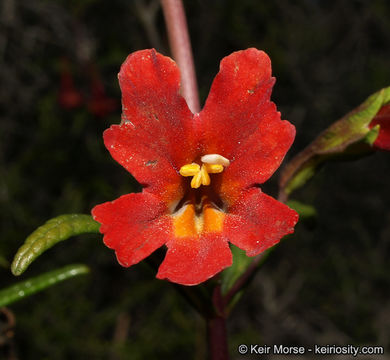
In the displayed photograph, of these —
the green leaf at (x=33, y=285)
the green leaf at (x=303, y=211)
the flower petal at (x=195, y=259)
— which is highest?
the flower petal at (x=195, y=259)

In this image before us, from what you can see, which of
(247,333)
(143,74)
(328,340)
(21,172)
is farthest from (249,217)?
(21,172)

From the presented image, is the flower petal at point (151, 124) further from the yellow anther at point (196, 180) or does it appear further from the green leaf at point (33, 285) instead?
the green leaf at point (33, 285)

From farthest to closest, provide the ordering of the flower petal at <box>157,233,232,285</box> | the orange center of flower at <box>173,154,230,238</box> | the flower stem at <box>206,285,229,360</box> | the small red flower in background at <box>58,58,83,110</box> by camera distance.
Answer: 1. the small red flower in background at <box>58,58,83,110</box>
2. the flower stem at <box>206,285,229,360</box>
3. the orange center of flower at <box>173,154,230,238</box>
4. the flower petal at <box>157,233,232,285</box>

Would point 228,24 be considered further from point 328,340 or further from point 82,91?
point 328,340

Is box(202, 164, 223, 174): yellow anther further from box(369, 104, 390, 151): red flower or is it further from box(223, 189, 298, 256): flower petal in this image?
box(369, 104, 390, 151): red flower

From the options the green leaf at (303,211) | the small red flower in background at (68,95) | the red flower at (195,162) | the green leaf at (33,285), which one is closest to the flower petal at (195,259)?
the red flower at (195,162)

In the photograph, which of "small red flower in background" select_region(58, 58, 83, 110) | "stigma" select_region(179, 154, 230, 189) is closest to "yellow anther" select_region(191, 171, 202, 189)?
"stigma" select_region(179, 154, 230, 189)
